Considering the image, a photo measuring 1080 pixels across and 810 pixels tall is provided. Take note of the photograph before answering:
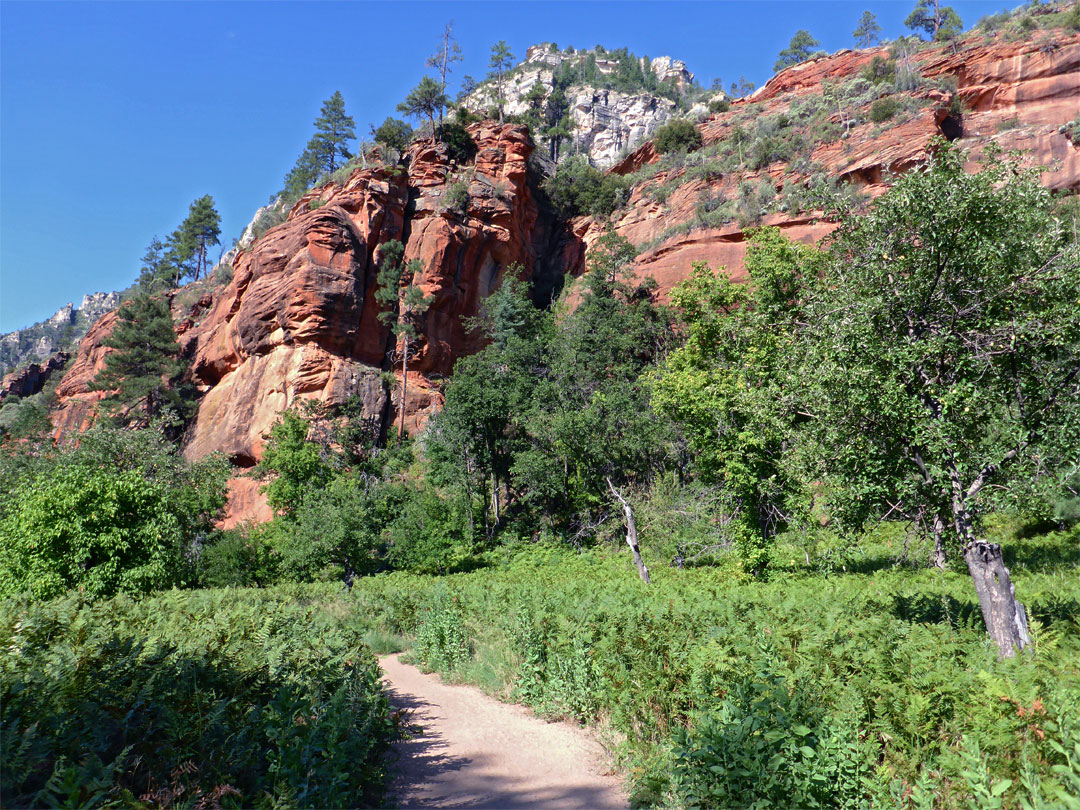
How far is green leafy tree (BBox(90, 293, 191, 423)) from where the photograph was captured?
40.2 meters

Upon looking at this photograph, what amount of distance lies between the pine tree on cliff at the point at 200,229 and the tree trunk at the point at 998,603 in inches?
2867

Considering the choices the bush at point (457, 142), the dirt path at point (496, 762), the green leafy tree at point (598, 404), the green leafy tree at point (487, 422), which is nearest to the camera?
the dirt path at point (496, 762)

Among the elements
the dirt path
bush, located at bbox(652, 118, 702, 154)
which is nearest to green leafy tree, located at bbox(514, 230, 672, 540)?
bush, located at bbox(652, 118, 702, 154)

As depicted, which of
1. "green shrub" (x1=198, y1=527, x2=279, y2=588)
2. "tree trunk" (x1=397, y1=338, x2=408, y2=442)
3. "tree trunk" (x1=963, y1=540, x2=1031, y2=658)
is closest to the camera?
"tree trunk" (x1=963, y1=540, x2=1031, y2=658)

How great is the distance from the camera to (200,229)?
6531 cm

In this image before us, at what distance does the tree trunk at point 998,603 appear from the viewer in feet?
21.5

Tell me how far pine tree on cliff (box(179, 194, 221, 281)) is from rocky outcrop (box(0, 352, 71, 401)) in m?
15.4

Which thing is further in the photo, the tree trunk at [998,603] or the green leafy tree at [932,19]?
the green leafy tree at [932,19]

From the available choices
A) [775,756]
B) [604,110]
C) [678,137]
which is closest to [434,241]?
[678,137]

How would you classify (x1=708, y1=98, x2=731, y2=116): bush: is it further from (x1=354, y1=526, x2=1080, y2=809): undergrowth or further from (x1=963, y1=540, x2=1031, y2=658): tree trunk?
(x1=963, y1=540, x2=1031, y2=658): tree trunk

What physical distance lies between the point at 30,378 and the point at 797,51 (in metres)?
90.2

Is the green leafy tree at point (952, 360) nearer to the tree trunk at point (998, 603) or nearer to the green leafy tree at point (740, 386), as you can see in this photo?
the tree trunk at point (998, 603)

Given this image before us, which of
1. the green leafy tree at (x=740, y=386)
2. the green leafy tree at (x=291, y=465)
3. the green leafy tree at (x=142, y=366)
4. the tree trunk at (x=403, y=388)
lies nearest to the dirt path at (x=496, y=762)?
the green leafy tree at (x=740, y=386)

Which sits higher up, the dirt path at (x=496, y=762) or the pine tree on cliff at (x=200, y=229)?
the pine tree on cliff at (x=200, y=229)
